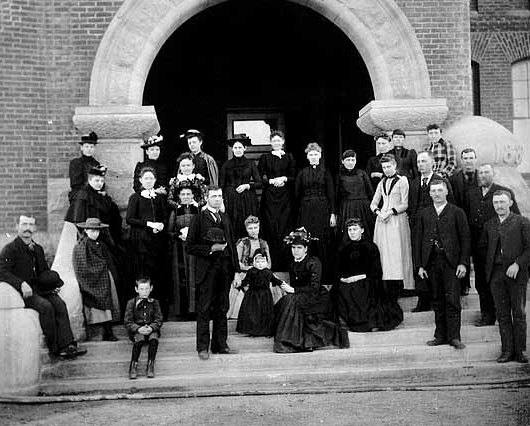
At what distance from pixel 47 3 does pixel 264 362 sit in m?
5.92

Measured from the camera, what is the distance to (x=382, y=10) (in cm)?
1055

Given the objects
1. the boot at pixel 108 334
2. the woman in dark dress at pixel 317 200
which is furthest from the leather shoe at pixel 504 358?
the boot at pixel 108 334

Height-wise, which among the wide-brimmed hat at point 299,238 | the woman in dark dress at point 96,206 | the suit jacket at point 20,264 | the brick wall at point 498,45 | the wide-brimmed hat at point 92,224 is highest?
the brick wall at point 498,45

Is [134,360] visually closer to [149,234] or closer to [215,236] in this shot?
[215,236]

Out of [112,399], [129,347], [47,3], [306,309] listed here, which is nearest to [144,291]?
[129,347]

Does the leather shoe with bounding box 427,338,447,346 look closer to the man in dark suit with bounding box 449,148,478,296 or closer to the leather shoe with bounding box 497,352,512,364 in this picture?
the leather shoe with bounding box 497,352,512,364

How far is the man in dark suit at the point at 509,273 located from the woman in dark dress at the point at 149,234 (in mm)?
3651

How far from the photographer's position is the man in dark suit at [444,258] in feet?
26.2

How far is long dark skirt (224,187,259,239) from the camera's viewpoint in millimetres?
9289

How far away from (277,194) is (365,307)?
1.95 meters

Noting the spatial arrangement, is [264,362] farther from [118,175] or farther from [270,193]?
[118,175]

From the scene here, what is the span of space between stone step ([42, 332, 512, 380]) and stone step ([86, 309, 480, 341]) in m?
0.42

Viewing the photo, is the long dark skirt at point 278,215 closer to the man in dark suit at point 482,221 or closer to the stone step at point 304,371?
the stone step at point 304,371

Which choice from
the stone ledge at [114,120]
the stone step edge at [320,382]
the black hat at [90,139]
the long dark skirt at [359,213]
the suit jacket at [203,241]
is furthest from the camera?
the stone ledge at [114,120]
